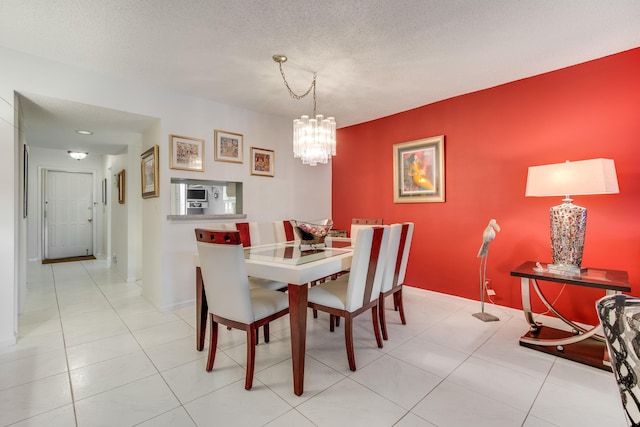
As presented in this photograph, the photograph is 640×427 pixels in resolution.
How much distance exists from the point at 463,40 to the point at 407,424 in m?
2.53

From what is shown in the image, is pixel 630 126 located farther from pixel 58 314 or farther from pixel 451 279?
pixel 58 314

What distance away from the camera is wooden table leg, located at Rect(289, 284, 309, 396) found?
1.65 m

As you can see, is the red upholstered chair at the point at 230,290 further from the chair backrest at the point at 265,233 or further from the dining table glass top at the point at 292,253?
the chair backrest at the point at 265,233

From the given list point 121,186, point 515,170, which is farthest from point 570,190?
point 121,186

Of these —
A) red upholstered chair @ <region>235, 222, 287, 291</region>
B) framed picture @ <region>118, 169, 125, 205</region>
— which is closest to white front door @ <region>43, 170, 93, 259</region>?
framed picture @ <region>118, 169, 125, 205</region>

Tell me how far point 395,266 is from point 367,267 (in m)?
0.58

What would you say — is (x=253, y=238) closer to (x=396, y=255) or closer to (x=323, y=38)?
→ (x=396, y=255)

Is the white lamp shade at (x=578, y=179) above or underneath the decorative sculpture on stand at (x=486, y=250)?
above

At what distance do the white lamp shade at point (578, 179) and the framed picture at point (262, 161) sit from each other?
2867 mm

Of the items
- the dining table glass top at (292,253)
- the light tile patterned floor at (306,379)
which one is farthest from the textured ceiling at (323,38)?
the light tile patterned floor at (306,379)

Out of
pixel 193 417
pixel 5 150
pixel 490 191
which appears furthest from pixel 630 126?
pixel 5 150

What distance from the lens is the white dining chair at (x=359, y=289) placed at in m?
1.90

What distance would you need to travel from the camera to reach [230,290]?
1681 mm

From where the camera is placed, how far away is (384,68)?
2578mm
